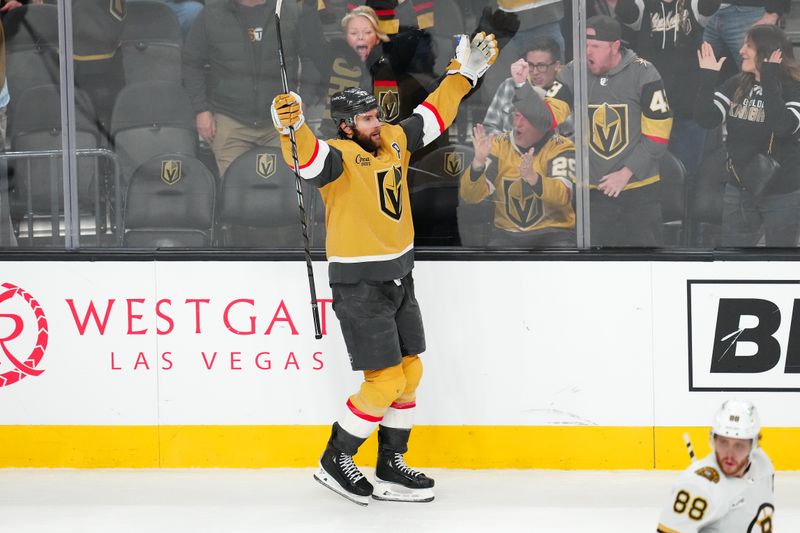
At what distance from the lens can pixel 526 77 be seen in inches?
186

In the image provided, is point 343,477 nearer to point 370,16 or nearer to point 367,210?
point 367,210

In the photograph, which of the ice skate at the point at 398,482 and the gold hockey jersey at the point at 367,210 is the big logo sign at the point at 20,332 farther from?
the ice skate at the point at 398,482

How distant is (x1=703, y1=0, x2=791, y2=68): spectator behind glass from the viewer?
4562 mm

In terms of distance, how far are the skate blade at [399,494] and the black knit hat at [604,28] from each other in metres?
1.82

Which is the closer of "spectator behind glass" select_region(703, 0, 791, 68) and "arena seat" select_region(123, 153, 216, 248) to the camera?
"spectator behind glass" select_region(703, 0, 791, 68)

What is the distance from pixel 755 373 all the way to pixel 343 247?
1592mm

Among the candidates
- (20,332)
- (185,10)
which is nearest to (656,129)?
(185,10)

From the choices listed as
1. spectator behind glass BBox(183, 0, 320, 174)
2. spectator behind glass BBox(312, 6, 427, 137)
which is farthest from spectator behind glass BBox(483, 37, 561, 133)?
spectator behind glass BBox(183, 0, 320, 174)

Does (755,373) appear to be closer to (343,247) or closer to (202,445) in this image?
(343,247)

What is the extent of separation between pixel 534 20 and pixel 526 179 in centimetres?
61

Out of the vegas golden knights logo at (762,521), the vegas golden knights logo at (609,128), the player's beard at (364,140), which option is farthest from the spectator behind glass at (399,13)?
the vegas golden knights logo at (762,521)

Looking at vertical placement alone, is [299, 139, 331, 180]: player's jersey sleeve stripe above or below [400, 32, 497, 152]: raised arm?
below

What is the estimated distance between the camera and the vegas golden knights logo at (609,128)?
467 centimetres

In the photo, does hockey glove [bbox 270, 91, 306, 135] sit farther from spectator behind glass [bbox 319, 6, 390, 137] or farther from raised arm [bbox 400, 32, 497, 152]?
spectator behind glass [bbox 319, 6, 390, 137]
